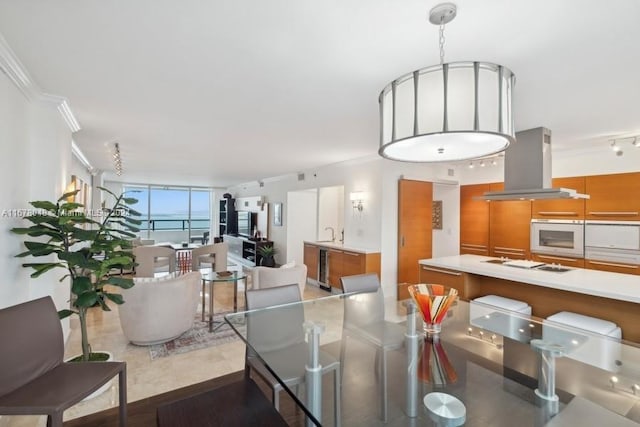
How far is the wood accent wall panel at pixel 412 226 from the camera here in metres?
5.18

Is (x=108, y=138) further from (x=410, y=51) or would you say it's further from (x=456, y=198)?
(x=456, y=198)

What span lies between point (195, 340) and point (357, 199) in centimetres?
338

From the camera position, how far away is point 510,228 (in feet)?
16.8

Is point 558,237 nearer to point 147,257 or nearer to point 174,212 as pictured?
point 147,257

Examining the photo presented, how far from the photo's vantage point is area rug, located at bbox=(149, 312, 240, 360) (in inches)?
127

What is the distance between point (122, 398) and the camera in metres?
1.85

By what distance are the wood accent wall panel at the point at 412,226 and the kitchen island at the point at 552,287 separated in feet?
4.11

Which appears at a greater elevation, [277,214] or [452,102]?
[452,102]

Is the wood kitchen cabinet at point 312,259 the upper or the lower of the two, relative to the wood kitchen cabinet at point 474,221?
lower

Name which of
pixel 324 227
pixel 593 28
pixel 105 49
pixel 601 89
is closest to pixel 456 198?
pixel 324 227

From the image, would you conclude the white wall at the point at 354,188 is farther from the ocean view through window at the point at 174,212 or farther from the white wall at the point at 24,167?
the ocean view through window at the point at 174,212

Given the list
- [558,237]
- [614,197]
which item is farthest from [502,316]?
[614,197]

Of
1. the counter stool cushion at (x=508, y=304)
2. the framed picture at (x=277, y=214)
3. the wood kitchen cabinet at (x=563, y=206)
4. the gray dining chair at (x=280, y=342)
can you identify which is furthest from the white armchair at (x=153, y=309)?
the wood kitchen cabinet at (x=563, y=206)

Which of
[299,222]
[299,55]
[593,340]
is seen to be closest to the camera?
[299,55]
